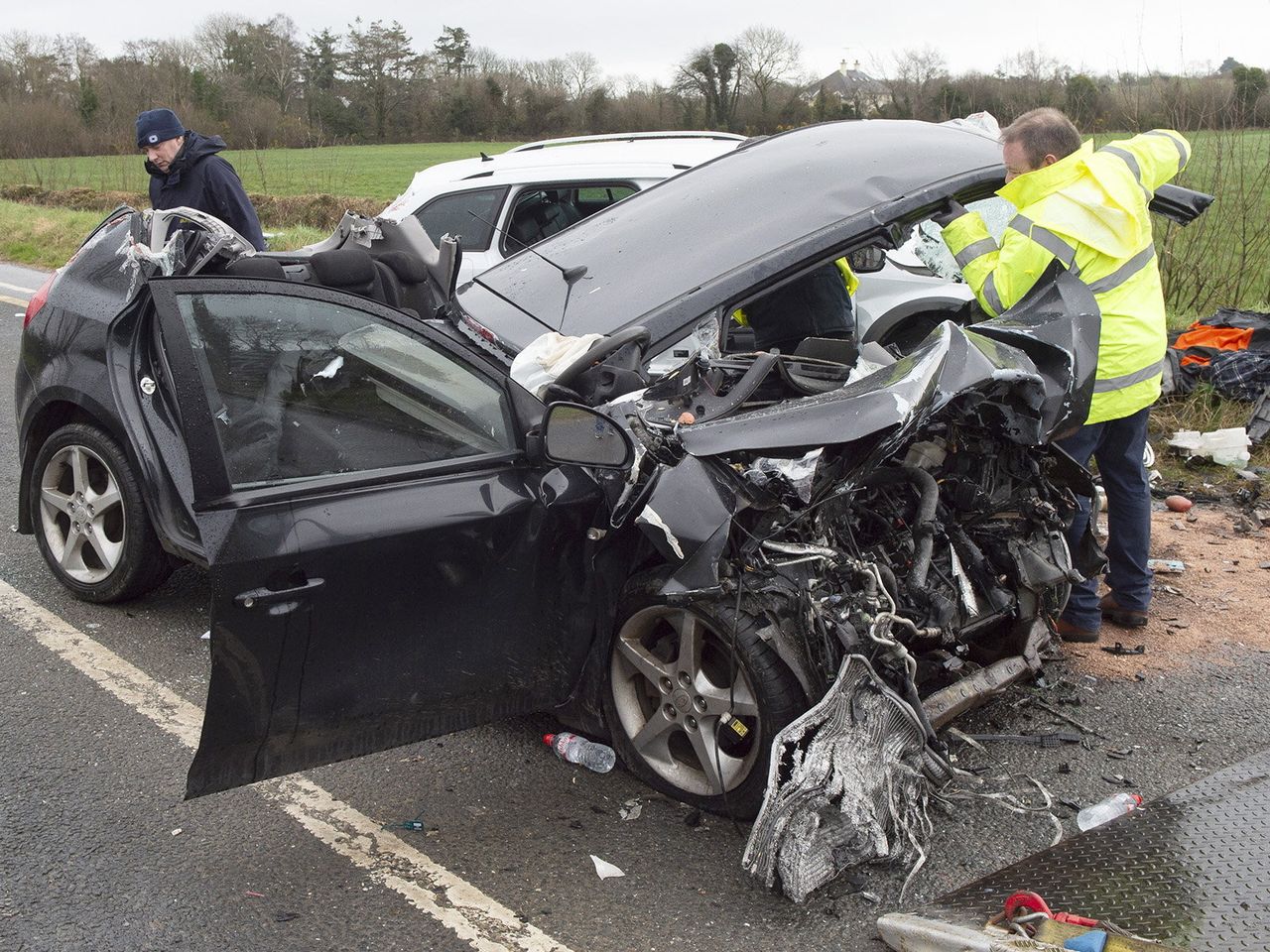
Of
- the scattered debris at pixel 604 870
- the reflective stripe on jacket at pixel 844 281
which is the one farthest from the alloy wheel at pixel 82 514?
the reflective stripe on jacket at pixel 844 281

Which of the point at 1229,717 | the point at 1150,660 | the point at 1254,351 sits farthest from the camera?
the point at 1254,351

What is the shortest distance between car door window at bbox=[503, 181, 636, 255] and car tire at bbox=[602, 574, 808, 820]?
4.79m

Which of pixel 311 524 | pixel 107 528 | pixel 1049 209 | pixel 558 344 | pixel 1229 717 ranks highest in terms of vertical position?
pixel 1049 209

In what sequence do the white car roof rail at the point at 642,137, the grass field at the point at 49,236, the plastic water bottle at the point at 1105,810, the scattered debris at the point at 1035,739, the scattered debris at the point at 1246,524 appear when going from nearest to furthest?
the plastic water bottle at the point at 1105,810 < the scattered debris at the point at 1035,739 < the scattered debris at the point at 1246,524 < the white car roof rail at the point at 642,137 < the grass field at the point at 49,236

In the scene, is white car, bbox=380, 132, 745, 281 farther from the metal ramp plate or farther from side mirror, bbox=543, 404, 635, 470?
the metal ramp plate

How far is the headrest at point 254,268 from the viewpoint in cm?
389

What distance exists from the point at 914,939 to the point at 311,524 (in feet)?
5.88

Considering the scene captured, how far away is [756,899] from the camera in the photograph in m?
2.95

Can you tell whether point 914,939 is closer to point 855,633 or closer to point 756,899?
point 756,899

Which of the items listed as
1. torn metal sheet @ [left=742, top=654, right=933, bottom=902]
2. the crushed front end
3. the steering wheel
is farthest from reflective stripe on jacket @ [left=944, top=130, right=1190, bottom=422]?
torn metal sheet @ [left=742, top=654, right=933, bottom=902]

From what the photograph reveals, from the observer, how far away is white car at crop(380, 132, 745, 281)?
760cm

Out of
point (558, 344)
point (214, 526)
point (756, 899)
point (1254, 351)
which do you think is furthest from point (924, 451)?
point (1254, 351)

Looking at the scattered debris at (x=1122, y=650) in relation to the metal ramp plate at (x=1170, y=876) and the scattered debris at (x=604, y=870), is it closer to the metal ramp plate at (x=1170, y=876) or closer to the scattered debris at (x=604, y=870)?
the metal ramp plate at (x=1170, y=876)

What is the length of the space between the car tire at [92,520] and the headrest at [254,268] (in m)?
0.94
